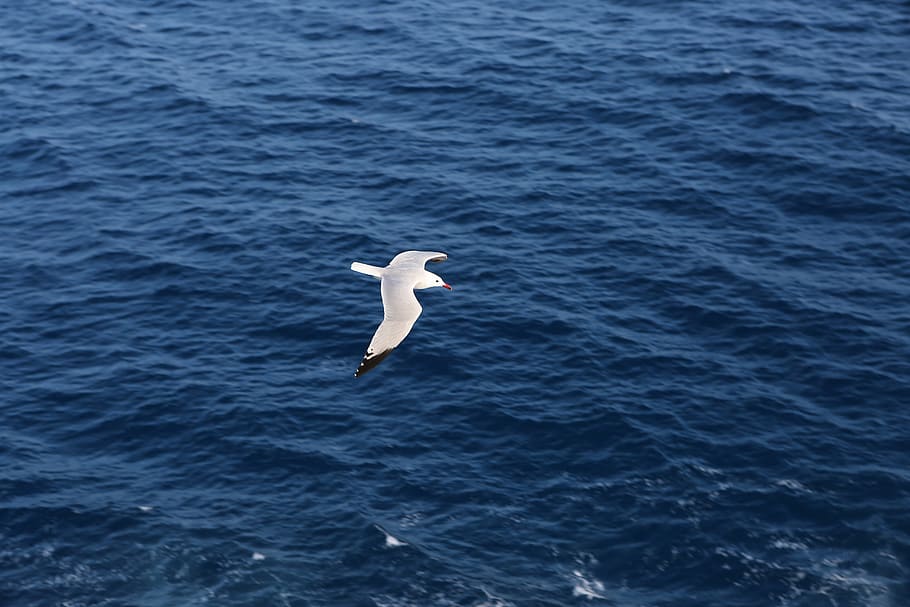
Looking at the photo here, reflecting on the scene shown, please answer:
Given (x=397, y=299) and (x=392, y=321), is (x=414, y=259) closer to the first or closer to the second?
(x=397, y=299)

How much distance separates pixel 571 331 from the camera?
79938mm

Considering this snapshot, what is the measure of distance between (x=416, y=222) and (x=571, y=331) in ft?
54.2

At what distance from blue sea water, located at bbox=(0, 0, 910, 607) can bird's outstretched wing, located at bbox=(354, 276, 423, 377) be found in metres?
17.7

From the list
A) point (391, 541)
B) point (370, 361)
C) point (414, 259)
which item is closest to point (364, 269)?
point (414, 259)

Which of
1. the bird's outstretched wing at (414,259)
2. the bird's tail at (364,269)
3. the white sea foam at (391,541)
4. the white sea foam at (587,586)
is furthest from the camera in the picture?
the white sea foam at (391,541)

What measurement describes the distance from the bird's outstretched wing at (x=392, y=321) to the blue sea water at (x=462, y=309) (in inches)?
696

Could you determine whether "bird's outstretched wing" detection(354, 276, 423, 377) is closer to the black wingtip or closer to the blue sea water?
the black wingtip

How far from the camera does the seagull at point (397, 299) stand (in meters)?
48.9

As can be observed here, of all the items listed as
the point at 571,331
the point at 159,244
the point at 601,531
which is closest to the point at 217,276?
the point at 159,244

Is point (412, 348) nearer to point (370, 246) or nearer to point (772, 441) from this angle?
point (370, 246)

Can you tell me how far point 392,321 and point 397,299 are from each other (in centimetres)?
251

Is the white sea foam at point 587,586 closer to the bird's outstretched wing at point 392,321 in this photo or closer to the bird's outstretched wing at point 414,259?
the bird's outstretched wing at point 414,259

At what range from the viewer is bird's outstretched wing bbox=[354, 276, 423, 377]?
159ft

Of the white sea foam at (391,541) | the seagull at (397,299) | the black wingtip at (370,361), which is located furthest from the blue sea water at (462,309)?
the black wingtip at (370,361)
